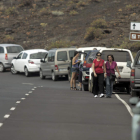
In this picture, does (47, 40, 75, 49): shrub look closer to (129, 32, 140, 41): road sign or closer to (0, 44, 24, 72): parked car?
(0, 44, 24, 72): parked car

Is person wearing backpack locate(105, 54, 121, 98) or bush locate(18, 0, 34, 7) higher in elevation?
bush locate(18, 0, 34, 7)

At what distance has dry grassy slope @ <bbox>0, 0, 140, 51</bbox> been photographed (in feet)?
164

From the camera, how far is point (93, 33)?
48.8m

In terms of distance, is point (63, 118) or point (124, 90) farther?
point (124, 90)

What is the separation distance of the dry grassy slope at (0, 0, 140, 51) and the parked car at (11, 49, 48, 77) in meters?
17.4

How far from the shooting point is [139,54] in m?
14.6

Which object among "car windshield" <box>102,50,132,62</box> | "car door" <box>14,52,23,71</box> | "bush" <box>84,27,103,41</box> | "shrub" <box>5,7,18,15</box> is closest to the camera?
"car windshield" <box>102,50,132,62</box>

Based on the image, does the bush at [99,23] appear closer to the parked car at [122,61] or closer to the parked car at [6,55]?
the parked car at [6,55]

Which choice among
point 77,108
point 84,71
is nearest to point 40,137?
point 77,108

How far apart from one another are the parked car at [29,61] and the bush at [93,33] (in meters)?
19.5

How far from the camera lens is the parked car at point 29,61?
28.8 metres

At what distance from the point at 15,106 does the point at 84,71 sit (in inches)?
274

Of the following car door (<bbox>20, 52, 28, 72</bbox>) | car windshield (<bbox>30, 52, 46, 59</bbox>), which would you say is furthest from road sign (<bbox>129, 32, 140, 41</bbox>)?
car door (<bbox>20, 52, 28, 72</bbox>)

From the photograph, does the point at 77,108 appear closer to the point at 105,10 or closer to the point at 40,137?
the point at 40,137
